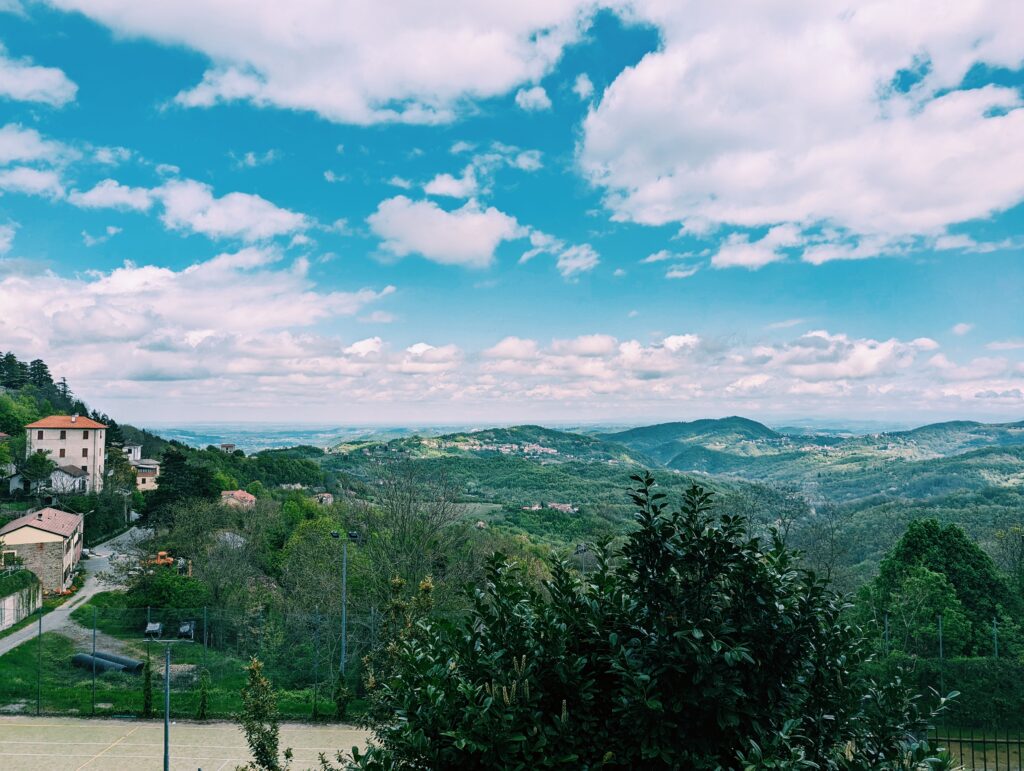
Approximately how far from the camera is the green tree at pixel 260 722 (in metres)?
9.29

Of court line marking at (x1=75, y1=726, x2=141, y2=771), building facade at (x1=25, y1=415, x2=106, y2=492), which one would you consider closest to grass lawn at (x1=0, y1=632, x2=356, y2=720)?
court line marking at (x1=75, y1=726, x2=141, y2=771)

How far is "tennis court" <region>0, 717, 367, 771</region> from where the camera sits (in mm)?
15258

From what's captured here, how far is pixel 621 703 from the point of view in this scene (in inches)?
145

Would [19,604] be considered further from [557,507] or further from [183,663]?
[557,507]

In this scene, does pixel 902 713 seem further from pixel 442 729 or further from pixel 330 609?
pixel 330 609

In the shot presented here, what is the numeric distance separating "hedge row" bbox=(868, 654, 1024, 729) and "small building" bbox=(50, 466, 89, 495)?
61.2m

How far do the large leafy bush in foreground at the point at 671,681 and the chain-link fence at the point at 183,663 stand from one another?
1726cm

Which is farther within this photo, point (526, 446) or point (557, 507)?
point (526, 446)

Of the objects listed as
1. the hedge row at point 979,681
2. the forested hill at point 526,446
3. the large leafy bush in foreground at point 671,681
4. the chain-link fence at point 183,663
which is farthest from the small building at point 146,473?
the large leafy bush in foreground at point 671,681

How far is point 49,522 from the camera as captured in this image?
130ft

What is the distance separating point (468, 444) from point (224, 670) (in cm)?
12569

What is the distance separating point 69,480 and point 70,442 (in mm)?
5123

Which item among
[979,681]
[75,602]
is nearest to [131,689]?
[75,602]

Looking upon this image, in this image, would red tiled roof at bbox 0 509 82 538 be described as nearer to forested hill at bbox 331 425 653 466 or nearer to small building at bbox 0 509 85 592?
small building at bbox 0 509 85 592
